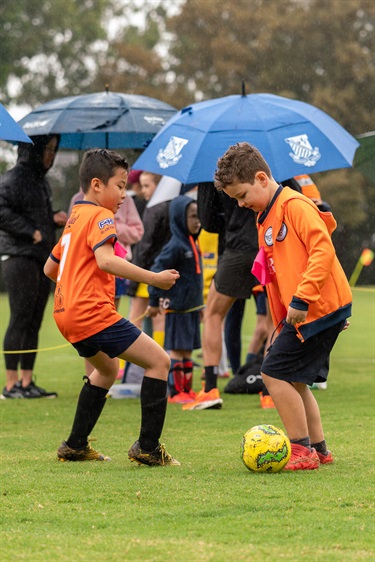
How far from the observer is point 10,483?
225 inches

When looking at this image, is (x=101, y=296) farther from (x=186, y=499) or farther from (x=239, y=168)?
(x=186, y=499)

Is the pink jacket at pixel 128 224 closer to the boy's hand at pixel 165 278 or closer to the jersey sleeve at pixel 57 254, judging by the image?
the jersey sleeve at pixel 57 254

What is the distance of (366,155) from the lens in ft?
38.5

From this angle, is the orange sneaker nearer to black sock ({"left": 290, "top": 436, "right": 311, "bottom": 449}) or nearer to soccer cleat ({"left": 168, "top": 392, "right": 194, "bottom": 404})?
soccer cleat ({"left": 168, "top": 392, "right": 194, "bottom": 404})

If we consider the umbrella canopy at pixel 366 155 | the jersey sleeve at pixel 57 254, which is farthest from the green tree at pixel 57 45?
the jersey sleeve at pixel 57 254

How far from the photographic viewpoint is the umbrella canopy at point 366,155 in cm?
1159

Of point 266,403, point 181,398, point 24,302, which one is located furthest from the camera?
point 24,302

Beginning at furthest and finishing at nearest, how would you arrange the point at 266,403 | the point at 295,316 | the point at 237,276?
the point at 237,276 → the point at 266,403 → the point at 295,316

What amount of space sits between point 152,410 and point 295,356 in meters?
0.88

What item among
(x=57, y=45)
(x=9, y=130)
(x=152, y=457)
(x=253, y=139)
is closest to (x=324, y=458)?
(x=152, y=457)

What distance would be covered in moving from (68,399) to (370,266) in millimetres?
34985

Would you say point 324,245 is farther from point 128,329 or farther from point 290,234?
point 128,329

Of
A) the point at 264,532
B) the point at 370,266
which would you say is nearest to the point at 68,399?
the point at 264,532

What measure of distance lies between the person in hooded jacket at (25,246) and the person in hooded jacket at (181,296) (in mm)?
1126
